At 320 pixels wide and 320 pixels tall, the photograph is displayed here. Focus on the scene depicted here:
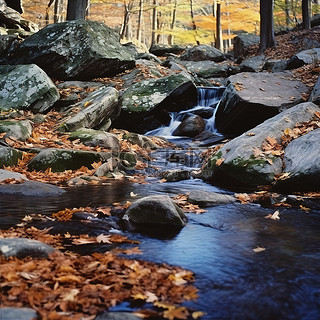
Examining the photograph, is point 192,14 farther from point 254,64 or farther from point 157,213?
point 157,213

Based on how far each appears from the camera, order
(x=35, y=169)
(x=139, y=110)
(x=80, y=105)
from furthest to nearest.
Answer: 1. (x=139, y=110)
2. (x=80, y=105)
3. (x=35, y=169)

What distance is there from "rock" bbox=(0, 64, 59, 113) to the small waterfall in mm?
3870

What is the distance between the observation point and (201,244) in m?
3.87

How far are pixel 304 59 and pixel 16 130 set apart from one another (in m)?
11.4

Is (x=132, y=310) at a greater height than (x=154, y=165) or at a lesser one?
greater

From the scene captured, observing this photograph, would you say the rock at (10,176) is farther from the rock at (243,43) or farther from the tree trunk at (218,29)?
the tree trunk at (218,29)

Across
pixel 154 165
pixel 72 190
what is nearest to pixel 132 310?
pixel 72 190

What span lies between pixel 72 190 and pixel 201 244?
3.13 m

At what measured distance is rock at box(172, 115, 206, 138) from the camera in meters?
12.2

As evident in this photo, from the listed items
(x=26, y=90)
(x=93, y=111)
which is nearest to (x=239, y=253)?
(x=93, y=111)

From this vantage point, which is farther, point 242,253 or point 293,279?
point 242,253

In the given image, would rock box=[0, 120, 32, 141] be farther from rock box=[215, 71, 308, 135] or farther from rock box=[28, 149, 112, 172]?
rock box=[215, 71, 308, 135]

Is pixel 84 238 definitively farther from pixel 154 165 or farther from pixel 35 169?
pixel 154 165

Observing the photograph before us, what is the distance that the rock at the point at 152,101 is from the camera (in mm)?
12047
